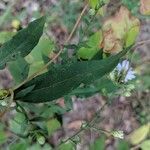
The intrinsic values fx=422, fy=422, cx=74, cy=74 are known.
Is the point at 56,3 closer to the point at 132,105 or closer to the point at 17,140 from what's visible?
the point at 132,105

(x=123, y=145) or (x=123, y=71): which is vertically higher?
(x=123, y=71)

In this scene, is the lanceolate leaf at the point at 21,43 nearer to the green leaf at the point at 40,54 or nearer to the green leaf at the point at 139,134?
the green leaf at the point at 40,54

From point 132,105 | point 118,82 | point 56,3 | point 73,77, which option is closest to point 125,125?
point 132,105

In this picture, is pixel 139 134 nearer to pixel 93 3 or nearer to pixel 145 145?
pixel 145 145

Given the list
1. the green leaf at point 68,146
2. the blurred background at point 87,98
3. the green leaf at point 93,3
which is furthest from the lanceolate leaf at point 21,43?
the blurred background at point 87,98

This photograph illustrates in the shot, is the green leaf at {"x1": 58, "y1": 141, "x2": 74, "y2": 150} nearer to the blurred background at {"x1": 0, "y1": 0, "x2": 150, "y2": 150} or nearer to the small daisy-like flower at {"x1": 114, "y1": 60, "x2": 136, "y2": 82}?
the small daisy-like flower at {"x1": 114, "y1": 60, "x2": 136, "y2": 82}

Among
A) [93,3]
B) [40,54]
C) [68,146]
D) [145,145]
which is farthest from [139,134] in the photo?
[93,3]
